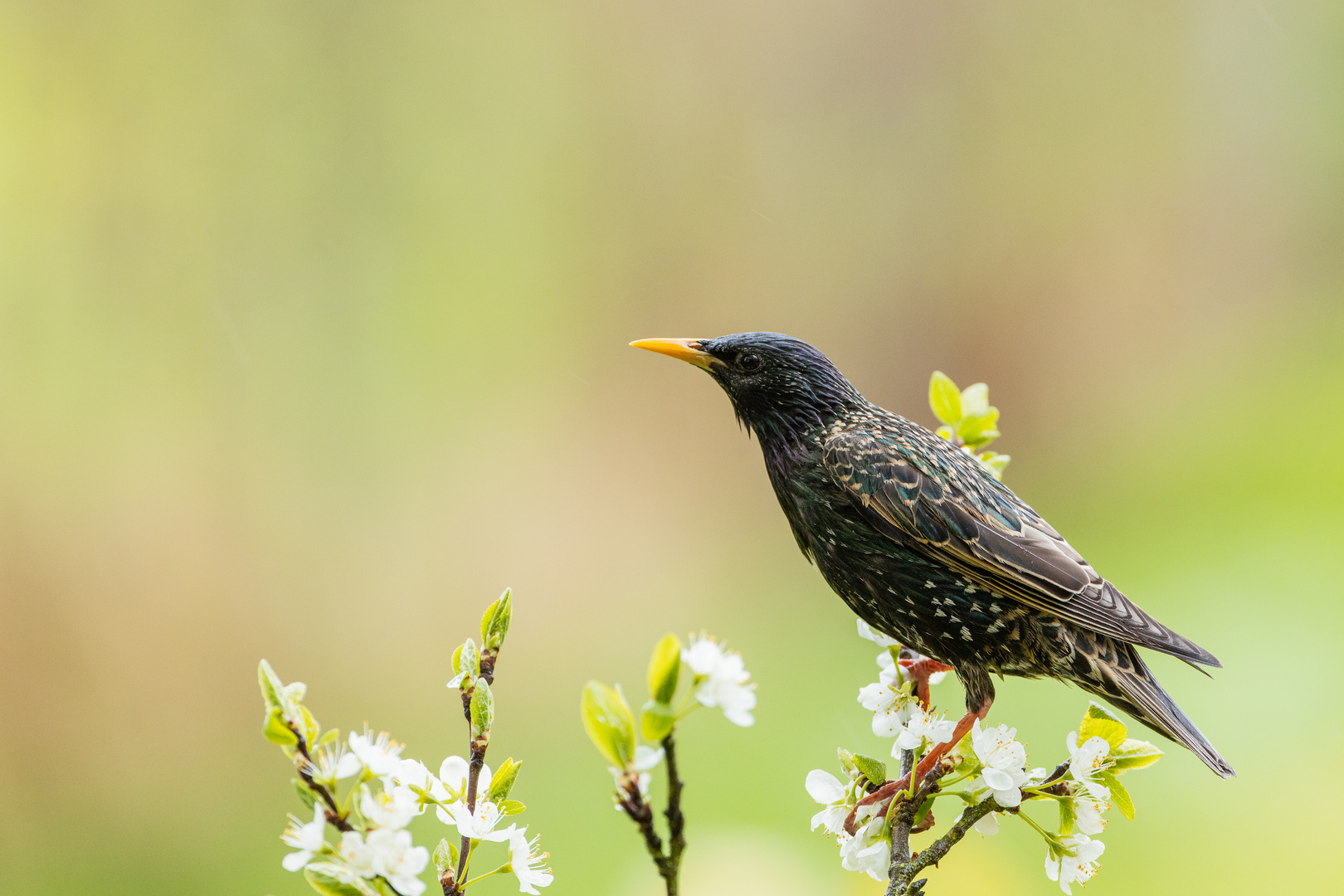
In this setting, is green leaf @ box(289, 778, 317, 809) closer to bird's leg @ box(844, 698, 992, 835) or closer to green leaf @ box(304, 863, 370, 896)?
green leaf @ box(304, 863, 370, 896)

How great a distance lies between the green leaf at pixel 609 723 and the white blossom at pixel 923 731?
323 mm

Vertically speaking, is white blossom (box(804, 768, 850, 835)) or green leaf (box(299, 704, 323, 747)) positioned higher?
green leaf (box(299, 704, 323, 747))

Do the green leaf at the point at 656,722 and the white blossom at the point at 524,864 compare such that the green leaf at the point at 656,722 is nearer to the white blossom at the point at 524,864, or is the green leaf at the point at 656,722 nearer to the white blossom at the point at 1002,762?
the white blossom at the point at 524,864

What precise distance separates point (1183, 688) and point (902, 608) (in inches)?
79.8

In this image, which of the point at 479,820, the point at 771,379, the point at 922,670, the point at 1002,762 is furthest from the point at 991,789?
the point at 771,379

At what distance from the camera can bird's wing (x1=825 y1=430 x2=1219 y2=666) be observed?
112cm

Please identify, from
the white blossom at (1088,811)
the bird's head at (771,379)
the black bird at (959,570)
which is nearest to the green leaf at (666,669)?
the white blossom at (1088,811)

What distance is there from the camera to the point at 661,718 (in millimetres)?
524

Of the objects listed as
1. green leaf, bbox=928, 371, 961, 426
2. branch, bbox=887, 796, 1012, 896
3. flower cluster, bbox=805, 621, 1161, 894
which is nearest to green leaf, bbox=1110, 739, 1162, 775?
flower cluster, bbox=805, 621, 1161, 894

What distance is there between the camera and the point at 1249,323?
12.9 feet

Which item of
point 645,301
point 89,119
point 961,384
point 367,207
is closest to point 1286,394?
point 961,384

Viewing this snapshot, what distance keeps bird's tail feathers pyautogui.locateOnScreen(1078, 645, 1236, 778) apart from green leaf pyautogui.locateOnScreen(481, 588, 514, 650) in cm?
79

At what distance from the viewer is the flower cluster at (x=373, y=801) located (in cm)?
54

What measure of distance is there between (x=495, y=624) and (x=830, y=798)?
1.19 feet
